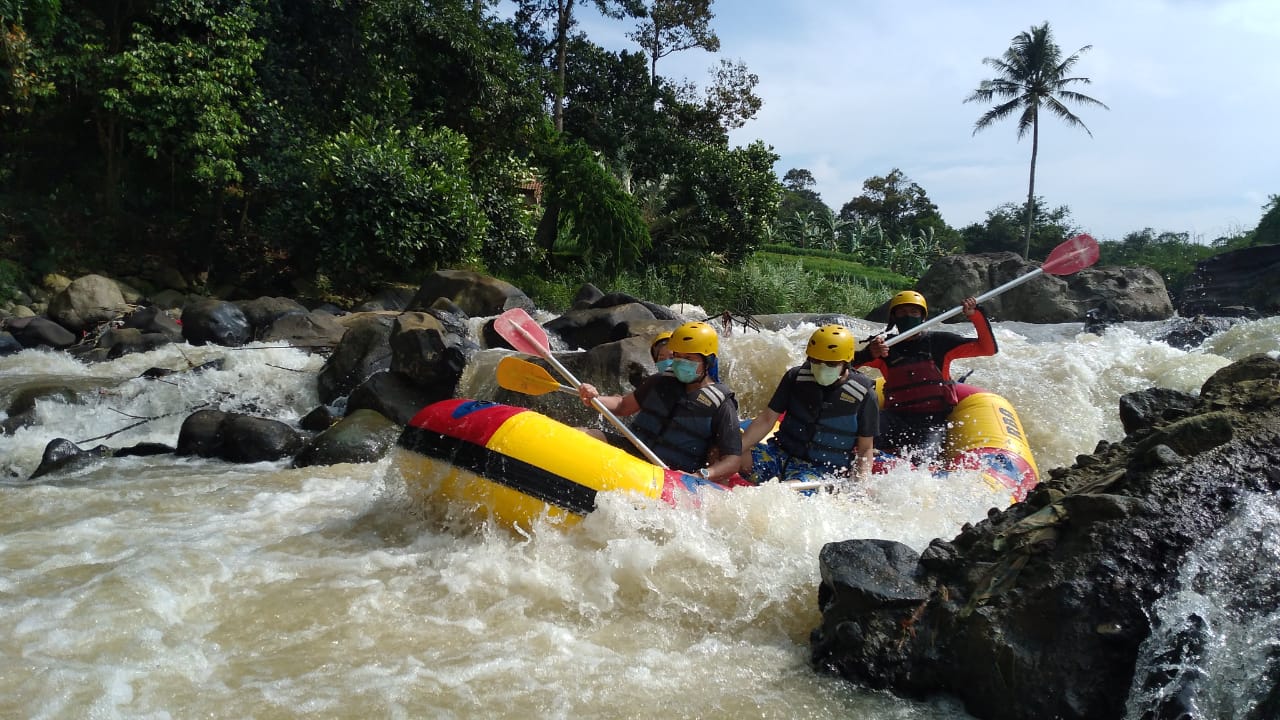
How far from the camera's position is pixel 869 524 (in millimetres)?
4207

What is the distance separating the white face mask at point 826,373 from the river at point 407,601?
588 millimetres

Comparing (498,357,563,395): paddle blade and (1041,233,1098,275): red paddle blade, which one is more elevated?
(1041,233,1098,275): red paddle blade

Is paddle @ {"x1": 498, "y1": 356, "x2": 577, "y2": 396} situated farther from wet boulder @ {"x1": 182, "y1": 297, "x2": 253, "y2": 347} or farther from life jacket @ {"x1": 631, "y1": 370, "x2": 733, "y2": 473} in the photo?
wet boulder @ {"x1": 182, "y1": 297, "x2": 253, "y2": 347}

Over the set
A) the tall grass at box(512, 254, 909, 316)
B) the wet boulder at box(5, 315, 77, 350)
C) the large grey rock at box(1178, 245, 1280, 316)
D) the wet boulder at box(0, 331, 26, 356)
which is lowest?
the wet boulder at box(0, 331, 26, 356)

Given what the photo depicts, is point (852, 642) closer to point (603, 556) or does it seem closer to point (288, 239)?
point (603, 556)

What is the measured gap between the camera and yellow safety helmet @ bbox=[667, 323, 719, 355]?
14.9 feet

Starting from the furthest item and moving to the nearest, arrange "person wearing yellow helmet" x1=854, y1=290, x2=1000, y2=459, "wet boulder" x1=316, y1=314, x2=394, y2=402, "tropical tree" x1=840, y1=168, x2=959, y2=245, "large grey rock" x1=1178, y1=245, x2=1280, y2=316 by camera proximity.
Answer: "tropical tree" x1=840, y1=168, x2=959, y2=245
"large grey rock" x1=1178, y1=245, x2=1280, y2=316
"wet boulder" x1=316, y1=314, x2=394, y2=402
"person wearing yellow helmet" x1=854, y1=290, x2=1000, y2=459

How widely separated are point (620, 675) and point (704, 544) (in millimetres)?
923

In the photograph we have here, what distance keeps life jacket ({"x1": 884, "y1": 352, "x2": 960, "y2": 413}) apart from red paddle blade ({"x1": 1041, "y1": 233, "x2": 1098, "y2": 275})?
118 cm

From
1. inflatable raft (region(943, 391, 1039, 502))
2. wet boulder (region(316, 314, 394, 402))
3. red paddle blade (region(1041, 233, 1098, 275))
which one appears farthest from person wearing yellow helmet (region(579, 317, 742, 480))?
wet boulder (region(316, 314, 394, 402))

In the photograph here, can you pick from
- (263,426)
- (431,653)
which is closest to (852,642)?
(431,653)

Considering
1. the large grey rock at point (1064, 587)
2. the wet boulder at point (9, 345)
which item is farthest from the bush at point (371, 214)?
the large grey rock at point (1064, 587)

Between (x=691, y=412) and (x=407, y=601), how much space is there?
1714mm

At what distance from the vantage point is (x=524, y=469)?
403cm
